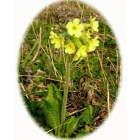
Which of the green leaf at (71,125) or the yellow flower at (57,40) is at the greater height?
the yellow flower at (57,40)

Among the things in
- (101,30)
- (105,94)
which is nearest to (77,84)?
(105,94)

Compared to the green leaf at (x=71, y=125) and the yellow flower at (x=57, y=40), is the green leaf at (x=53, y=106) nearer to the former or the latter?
the green leaf at (x=71, y=125)

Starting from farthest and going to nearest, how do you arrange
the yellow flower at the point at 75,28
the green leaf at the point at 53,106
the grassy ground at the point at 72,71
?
the grassy ground at the point at 72,71 → the green leaf at the point at 53,106 → the yellow flower at the point at 75,28

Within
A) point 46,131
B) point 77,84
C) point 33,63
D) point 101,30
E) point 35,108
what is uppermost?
point 101,30

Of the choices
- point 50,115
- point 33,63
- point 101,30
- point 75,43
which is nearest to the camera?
point 75,43

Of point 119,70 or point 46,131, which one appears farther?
point 119,70

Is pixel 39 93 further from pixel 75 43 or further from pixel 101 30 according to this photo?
pixel 101 30

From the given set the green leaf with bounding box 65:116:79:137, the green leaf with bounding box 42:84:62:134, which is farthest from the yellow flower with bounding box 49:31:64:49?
the green leaf with bounding box 65:116:79:137

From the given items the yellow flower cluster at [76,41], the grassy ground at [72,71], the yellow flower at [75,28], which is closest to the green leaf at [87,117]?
the grassy ground at [72,71]
